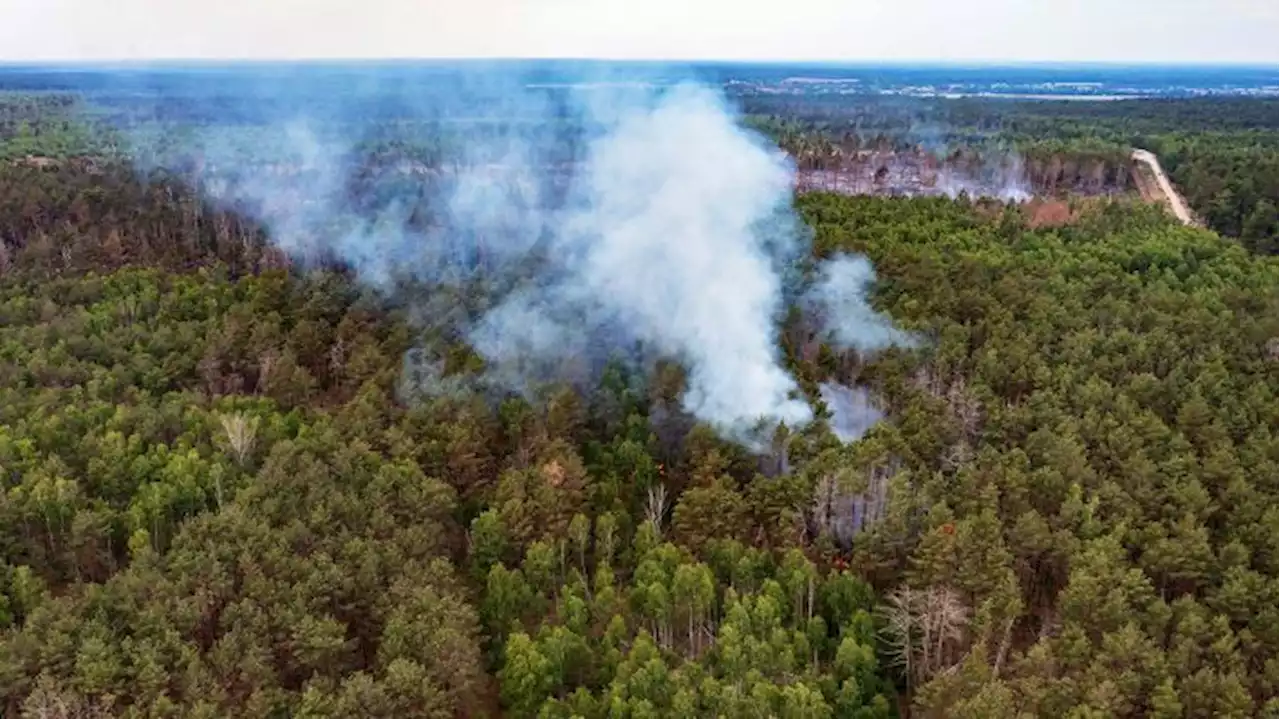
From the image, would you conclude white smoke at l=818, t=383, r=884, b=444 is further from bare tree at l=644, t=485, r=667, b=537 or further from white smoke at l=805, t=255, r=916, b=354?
bare tree at l=644, t=485, r=667, b=537

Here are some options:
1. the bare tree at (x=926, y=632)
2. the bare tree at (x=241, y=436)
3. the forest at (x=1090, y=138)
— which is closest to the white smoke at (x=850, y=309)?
the bare tree at (x=926, y=632)

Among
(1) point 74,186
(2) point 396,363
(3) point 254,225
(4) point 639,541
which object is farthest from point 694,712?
(1) point 74,186

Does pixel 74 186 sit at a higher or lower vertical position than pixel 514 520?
higher

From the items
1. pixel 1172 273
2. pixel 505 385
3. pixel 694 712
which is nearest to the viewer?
pixel 694 712

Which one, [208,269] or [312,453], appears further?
[208,269]

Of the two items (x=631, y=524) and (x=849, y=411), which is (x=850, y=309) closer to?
(x=849, y=411)

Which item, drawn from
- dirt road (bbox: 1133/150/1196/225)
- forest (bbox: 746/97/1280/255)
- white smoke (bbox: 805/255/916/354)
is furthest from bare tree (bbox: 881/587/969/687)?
dirt road (bbox: 1133/150/1196/225)

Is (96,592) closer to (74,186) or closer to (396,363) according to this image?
(396,363)
